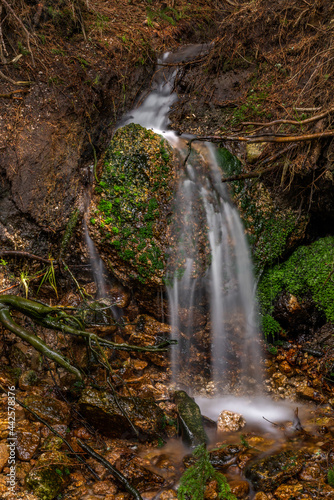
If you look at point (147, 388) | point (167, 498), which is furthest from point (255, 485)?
point (147, 388)

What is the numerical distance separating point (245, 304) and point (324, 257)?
1.47 m

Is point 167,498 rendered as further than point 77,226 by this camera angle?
No

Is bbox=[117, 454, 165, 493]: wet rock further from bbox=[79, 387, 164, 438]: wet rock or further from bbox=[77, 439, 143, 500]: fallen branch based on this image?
bbox=[79, 387, 164, 438]: wet rock

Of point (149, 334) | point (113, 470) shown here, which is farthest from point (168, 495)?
point (149, 334)

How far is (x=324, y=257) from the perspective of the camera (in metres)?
4.96

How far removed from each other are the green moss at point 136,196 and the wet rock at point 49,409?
1.99 m

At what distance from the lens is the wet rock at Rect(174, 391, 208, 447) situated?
354cm

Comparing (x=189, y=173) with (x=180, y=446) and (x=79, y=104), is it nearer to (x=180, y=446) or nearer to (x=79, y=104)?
(x=79, y=104)

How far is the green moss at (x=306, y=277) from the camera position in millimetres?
4805

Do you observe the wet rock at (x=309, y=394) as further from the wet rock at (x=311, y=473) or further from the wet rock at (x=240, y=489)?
the wet rock at (x=240, y=489)

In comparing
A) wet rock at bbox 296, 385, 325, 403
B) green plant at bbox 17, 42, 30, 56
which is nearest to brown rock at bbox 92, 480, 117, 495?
wet rock at bbox 296, 385, 325, 403

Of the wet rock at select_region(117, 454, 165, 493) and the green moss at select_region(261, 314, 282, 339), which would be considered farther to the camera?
the green moss at select_region(261, 314, 282, 339)

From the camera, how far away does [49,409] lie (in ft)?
10.6

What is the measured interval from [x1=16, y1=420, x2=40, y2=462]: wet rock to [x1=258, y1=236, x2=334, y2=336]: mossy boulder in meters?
3.61
